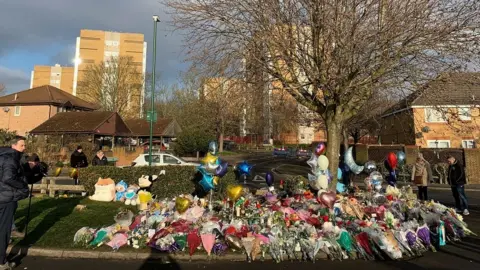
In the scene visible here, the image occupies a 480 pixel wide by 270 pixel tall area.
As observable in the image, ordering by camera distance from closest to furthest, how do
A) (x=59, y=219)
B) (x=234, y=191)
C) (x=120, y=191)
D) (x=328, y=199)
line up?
(x=328, y=199) < (x=234, y=191) < (x=59, y=219) < (x=120, y=191)

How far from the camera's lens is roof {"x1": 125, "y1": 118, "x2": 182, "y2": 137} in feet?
158

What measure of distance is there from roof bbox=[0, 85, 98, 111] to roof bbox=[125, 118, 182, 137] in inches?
243

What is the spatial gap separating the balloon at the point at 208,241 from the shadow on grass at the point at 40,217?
10.6 ft

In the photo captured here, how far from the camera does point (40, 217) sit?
849 centimetres

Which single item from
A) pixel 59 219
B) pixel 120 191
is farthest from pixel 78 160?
pixel 59 219

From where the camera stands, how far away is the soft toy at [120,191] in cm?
1099

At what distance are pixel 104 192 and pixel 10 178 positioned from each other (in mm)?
5775

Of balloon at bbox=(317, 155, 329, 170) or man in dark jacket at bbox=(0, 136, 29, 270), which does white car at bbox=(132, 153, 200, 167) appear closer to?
balloon at bbox=(317, 155, 329, 170)

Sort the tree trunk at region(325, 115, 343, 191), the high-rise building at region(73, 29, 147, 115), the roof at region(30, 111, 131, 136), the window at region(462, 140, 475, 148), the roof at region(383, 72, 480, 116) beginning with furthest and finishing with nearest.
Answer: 1. the high-rise building at region(73, 29, 147, 115)
2. the roof at region(30, 111, 131, 136)
3. the window at region(462, 140, 475, 148)
4. the tree trunk at region(325, 115, 343, 191)
5. the roof at region(383, 72, 480, 116)

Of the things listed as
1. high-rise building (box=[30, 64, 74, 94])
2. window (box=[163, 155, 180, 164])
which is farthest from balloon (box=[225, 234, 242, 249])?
high-rise building (box=[30, 64, 74, 94])

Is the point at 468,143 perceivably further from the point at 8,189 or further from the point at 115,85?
the point at 115,85

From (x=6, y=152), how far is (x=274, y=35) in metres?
6.09

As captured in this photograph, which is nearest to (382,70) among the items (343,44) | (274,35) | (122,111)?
(343,44)

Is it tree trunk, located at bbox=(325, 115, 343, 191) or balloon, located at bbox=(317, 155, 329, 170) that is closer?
balloon, located at bbox=(317, 155, 329, 170)
